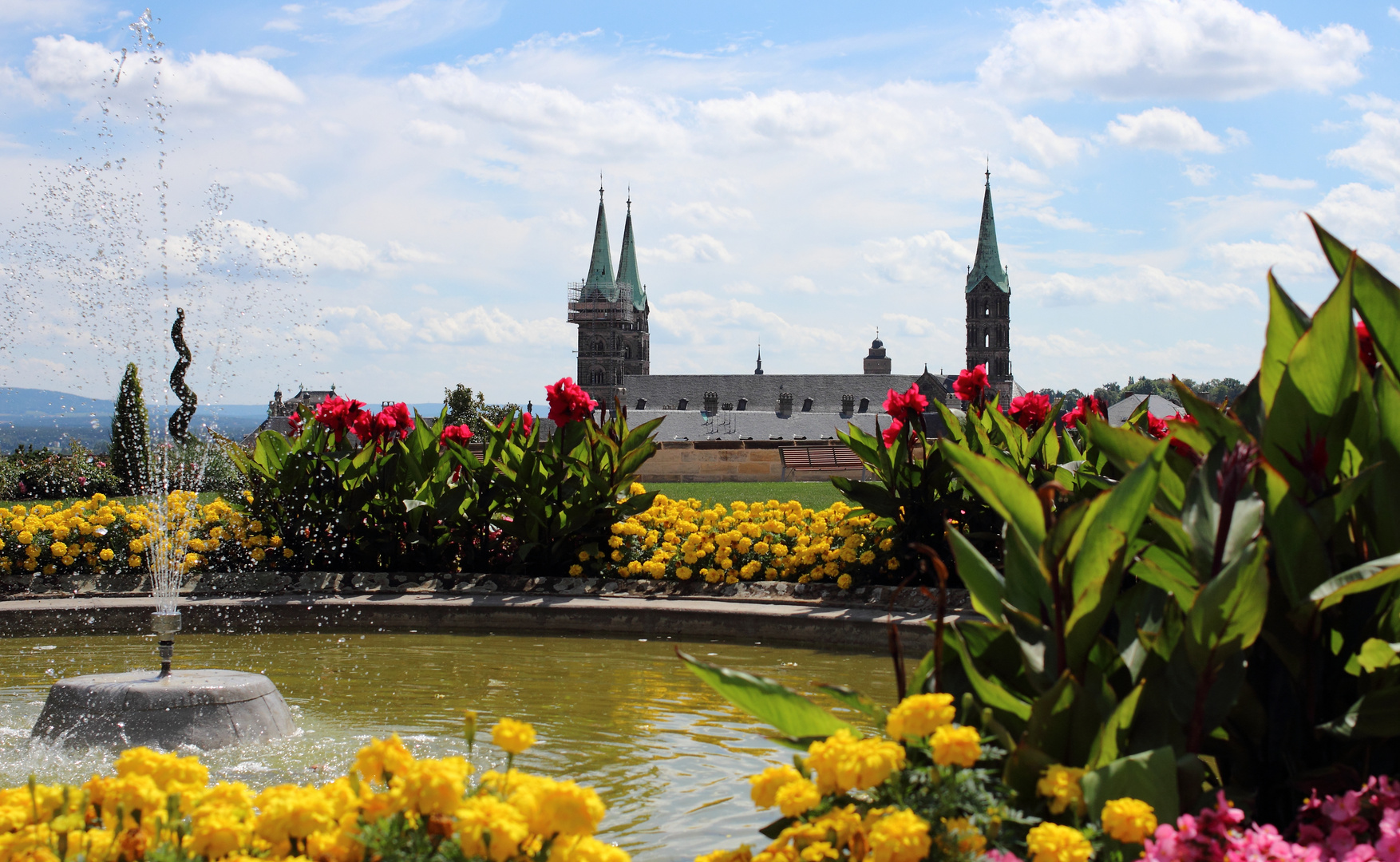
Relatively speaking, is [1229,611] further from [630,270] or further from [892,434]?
[630,270]

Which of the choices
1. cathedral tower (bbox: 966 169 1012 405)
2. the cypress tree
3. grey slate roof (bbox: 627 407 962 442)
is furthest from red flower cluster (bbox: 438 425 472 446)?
cathedral tower (bbox: 966 169 1012 405)

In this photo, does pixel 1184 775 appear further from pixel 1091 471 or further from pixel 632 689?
pixel 1091 471

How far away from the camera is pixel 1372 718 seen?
7.56ft

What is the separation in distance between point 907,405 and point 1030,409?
1003 mm

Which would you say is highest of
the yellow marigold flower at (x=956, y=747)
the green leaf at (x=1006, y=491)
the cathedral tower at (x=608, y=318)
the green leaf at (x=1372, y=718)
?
the cathedral tower at (x=608, y=318)

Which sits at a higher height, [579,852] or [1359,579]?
[1359,579]

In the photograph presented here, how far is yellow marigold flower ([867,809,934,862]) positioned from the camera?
5.75 feet

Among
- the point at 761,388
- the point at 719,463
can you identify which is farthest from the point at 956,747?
the point at 761,388

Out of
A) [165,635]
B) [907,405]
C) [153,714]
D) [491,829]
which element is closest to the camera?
[491,829]

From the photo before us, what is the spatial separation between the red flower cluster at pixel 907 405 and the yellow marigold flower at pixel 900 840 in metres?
5.47

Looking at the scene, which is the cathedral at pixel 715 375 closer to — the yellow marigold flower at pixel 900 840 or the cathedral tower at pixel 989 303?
the cathedral tower at pixel 989 303

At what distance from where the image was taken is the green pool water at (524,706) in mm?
3957

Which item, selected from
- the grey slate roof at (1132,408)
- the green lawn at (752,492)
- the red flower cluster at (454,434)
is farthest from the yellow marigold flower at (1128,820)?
the grey slate roof at (1132,408)

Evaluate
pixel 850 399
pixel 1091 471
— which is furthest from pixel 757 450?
pixel 850 399
